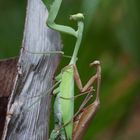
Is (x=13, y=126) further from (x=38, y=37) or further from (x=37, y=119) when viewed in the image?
(x=38, y=37)

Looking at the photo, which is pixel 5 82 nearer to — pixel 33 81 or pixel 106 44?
pixel 33 81

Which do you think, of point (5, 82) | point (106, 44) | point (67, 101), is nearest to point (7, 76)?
point (5, 82)

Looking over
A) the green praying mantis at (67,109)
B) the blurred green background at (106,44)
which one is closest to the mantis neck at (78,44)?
the green praying mantis at (67,109)

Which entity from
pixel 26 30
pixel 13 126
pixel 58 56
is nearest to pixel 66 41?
pixel 58 56

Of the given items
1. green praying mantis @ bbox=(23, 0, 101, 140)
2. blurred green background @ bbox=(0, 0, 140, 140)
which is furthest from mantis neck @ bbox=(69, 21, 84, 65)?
blurred green background @ bbox=(0, 0, 140, 140)

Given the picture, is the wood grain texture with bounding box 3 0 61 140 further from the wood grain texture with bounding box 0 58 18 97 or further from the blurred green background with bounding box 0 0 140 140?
the blurred green background with bounding box 0 0 140 140

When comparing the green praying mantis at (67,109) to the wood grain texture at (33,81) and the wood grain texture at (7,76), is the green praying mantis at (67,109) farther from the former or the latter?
the wood grain texture at (7,76)
